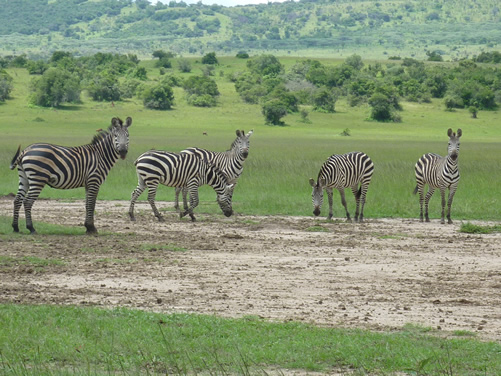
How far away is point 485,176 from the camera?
28281mm

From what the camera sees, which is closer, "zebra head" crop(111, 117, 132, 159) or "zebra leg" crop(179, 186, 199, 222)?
"zebra head" crop(111, 117, 132, 159)

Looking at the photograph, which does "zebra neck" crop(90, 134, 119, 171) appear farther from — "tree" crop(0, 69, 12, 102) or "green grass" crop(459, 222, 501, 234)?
"tree" crop(0, 69, 12, 102)

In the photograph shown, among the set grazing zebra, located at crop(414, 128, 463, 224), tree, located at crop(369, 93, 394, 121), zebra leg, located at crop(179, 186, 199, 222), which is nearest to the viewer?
zebra leg, located at crop(179, 186, 199, 222)

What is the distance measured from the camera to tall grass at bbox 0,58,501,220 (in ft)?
74.1

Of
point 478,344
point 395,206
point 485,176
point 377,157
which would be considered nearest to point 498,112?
point 377,157

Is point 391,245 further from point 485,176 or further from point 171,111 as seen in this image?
point 171,111

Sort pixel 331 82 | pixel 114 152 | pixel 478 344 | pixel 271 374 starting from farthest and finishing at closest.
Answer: pixel 331 82 < pixel 114 152 < pixel 478 344 < pixel 271 374

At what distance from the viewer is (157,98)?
73062 millimetres

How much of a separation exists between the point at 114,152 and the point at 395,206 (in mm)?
8379

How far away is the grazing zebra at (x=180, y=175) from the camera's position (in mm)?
18938

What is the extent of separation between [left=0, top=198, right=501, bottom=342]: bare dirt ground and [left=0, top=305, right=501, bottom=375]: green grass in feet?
2.19

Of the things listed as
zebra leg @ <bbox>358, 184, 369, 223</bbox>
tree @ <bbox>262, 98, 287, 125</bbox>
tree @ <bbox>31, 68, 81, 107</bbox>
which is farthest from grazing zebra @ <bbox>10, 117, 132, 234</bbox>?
tree @ <bbox>31, 68, 81, 107</bbox>

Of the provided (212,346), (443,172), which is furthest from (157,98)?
(212,346)

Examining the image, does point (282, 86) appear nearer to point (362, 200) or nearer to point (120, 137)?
point (362, 200)
